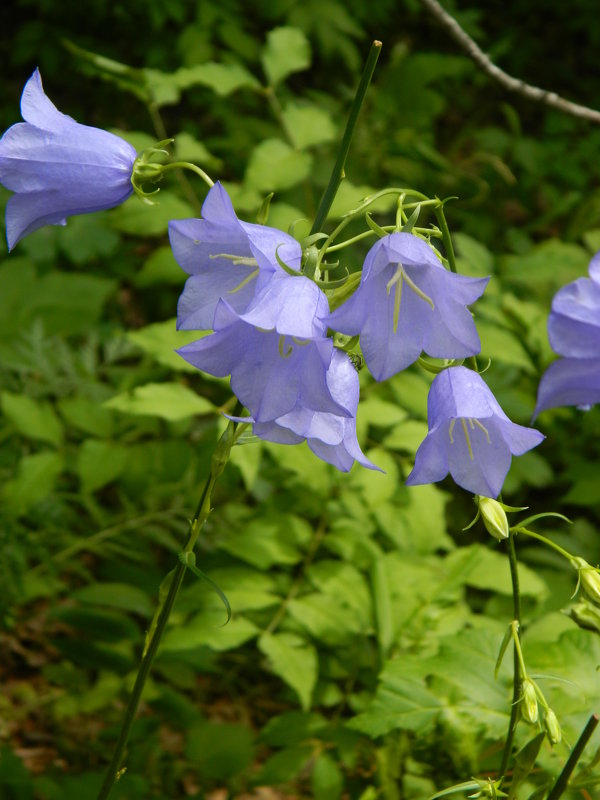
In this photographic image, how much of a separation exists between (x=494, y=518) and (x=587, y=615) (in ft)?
0.65

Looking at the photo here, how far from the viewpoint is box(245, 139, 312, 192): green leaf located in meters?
2.75

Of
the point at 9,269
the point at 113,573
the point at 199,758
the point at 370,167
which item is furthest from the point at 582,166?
the point at 199,758

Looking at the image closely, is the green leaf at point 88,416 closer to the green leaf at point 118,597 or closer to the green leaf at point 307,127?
the green leaf at point 118,597

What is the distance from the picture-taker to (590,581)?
1.35 m

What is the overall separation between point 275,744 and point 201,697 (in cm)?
92

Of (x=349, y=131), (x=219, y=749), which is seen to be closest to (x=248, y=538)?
(x=219, y=749)

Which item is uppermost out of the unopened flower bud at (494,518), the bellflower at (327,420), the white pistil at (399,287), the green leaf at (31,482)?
the white pistil at (399,287)

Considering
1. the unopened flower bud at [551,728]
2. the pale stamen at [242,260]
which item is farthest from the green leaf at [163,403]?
the unopened flower bud at [551,728]

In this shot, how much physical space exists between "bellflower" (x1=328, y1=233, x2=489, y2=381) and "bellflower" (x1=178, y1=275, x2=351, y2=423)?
0.05 meters

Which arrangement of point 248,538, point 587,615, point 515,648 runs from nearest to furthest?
point 587,615 → point 515,648 → point 248,538

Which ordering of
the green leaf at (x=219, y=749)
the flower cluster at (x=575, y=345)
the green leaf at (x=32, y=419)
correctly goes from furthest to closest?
the green leaf at (x=32, y=419), the green leaf at (x=219, y=749), the flower cluster at (x=575, y=345)

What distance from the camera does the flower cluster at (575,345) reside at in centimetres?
107

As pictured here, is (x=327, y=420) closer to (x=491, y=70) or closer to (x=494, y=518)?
(x=494, y=518)

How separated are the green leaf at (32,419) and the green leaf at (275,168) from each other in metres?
0.95
